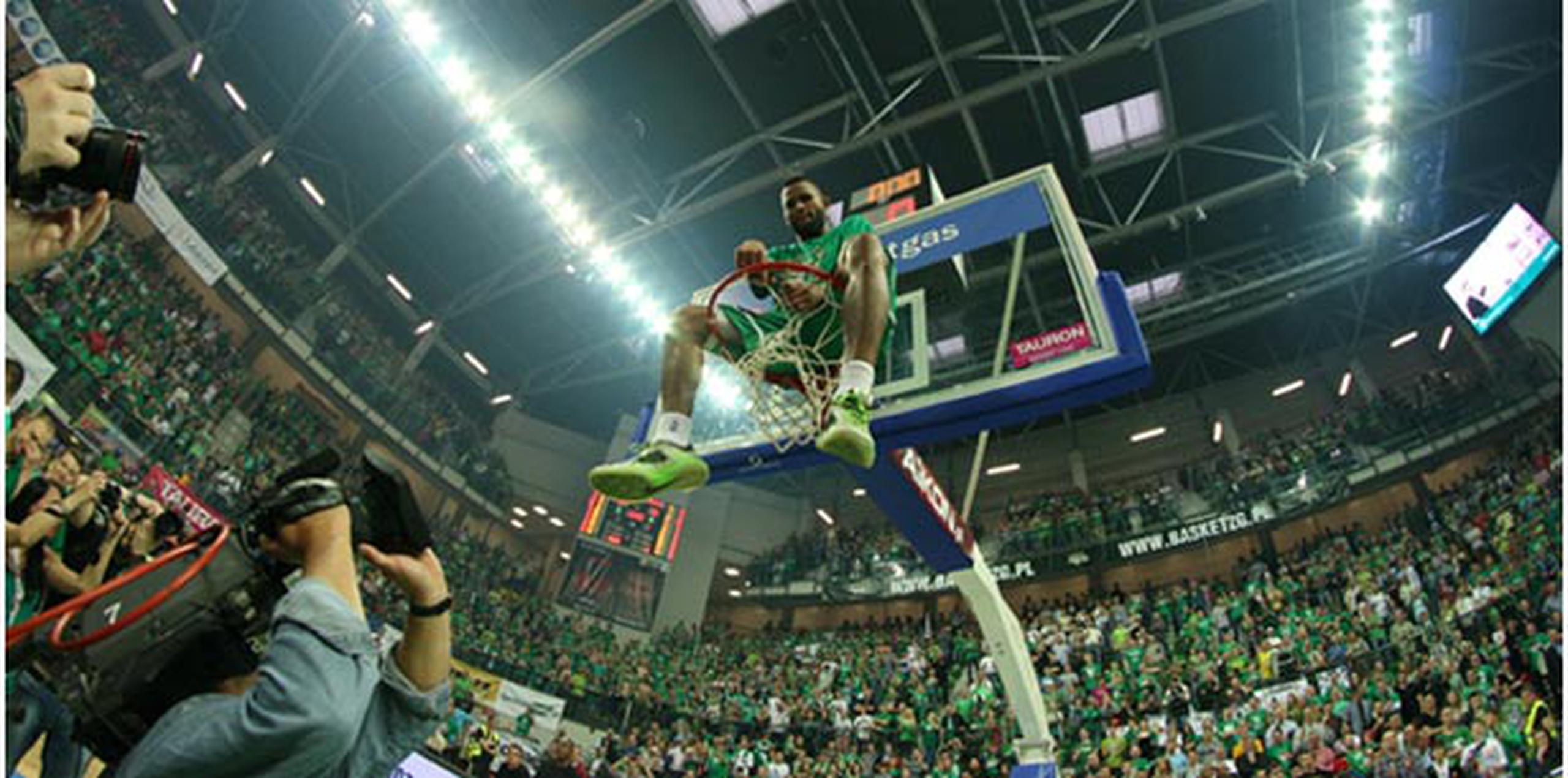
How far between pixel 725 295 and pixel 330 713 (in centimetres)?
392

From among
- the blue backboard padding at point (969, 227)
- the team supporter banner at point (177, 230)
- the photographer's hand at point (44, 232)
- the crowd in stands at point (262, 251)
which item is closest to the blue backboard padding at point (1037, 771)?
the blue backboard padding at point (969, 227)

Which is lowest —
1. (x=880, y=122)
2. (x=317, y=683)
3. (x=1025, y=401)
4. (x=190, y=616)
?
(x=317, y=683)

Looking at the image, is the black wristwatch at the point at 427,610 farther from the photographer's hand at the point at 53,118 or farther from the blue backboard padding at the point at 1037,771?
the blue backboard padding at the point at 1037,771

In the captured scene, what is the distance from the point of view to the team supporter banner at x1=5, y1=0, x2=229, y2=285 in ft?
41.7

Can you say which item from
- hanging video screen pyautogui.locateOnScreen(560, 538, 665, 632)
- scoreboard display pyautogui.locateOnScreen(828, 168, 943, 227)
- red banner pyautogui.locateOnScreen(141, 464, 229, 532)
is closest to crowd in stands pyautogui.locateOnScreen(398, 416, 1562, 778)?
hanging video screen pyautogui.locateOnScreen(560, 538, 665, 632)

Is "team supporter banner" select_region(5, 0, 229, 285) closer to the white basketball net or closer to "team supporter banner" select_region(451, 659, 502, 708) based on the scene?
"team supporter banner" select_region(451, 659, 502, 708)

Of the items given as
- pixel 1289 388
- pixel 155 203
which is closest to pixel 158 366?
pixel 155 203

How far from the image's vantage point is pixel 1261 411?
22.0 meters

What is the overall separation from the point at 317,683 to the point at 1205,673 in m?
14.1

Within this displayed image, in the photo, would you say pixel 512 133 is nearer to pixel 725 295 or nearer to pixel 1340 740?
pixel 725 295

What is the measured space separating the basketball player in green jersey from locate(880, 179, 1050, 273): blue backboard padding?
96cm

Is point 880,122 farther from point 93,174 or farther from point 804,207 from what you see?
point 93,174

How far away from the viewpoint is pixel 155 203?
14.8 meters

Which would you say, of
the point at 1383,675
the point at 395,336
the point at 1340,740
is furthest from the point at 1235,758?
the point at 395,336
